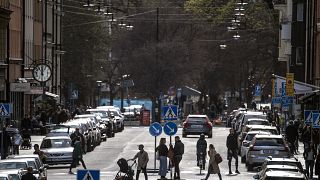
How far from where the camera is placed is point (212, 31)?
112 metres

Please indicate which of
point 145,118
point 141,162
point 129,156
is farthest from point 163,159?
point 145,118

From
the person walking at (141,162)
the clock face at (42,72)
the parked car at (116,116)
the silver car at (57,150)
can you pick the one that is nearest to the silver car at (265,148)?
the person walking at (141,162)

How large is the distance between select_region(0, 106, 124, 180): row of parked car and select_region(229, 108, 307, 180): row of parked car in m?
6.55

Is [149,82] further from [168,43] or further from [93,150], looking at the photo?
[93,150]

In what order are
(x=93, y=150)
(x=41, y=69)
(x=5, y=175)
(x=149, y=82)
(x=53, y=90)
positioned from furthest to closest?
(x=149, y=82)
(x=53, y=90)
(x=41, y=69)
(x=93, y=150)
(x=5, y=175)

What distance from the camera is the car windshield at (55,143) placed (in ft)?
171

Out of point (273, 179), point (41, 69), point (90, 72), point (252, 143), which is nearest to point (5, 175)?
point (273, 179)

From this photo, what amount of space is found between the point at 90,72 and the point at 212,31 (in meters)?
14.3

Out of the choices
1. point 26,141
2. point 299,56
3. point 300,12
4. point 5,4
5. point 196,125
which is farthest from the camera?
point 299,56

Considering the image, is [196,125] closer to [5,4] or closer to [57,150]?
[5,4]

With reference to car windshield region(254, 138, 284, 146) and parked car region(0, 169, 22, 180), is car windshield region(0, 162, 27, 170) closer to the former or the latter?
parked car region(0, 169, 22, 180)

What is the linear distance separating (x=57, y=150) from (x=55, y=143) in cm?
113

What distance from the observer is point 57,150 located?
168ft

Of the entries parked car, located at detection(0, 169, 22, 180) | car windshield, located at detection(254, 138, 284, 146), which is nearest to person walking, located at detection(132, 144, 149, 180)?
car windshield, located at detection(254, 138, 284, 146)
